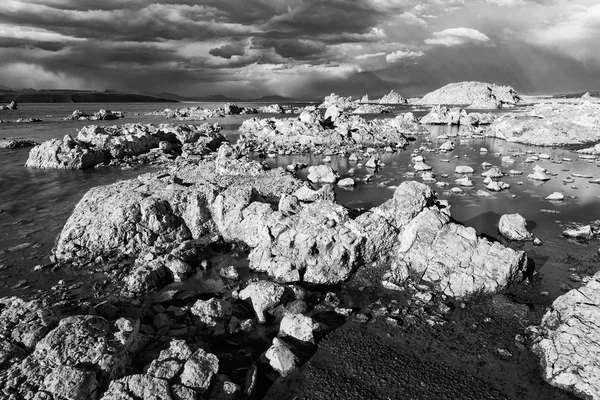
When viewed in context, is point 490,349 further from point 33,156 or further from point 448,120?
point 448,120

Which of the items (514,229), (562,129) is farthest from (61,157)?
(562,129)

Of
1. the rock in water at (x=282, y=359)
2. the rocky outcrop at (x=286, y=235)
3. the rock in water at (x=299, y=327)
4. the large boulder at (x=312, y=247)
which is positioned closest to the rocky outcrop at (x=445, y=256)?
the rocky outcrop at (x=286, y=235)

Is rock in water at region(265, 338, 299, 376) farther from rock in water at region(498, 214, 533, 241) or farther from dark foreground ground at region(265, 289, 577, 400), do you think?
rock in water at region(498, 214, 533, 241)

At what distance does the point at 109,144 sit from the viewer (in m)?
77.7

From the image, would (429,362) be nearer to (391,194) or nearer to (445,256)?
(445,256)

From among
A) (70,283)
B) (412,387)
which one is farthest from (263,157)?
(412,387)

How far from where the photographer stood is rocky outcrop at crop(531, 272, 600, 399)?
54.4ft

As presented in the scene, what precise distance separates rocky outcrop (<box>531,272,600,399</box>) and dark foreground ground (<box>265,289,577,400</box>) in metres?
0.65

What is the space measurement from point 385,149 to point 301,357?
76209 millimetres

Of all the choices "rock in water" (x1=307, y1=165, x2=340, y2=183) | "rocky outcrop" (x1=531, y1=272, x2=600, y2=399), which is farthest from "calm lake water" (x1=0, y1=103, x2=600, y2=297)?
"rocky outcrop" (x1=531, y1=272, x2=600, y2=399)

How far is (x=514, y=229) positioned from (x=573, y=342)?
18.4m

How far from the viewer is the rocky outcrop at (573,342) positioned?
16.6 meters

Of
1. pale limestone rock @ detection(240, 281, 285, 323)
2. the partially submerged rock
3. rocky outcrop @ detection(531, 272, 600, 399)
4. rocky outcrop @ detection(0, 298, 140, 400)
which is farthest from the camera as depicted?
the partially submerged rock

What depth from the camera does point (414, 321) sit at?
2153 cm
